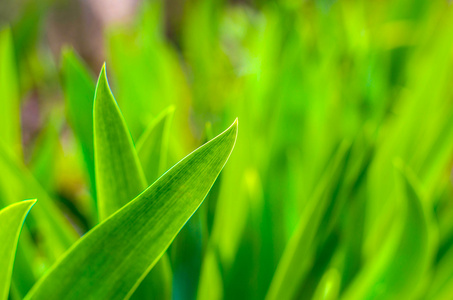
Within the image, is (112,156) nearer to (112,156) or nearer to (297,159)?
(112,156)

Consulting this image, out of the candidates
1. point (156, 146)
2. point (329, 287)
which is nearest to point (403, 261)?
point (329, 287)

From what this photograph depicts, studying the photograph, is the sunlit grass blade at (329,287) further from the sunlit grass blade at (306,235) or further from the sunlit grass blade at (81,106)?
the sunlit grass blade at (81,106)

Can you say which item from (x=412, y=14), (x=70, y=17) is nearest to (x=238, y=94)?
(x=412, y=14)

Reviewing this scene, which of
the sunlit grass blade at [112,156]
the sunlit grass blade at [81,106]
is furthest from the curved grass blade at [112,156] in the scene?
the sunlit grass blade at [81,106]

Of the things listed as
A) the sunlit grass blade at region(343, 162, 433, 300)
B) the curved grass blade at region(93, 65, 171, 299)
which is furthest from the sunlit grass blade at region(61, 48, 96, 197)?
the sunlit grass blade at region(343, 162, 433, 300)

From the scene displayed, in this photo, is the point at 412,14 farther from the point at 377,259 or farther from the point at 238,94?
the point at 377,259
